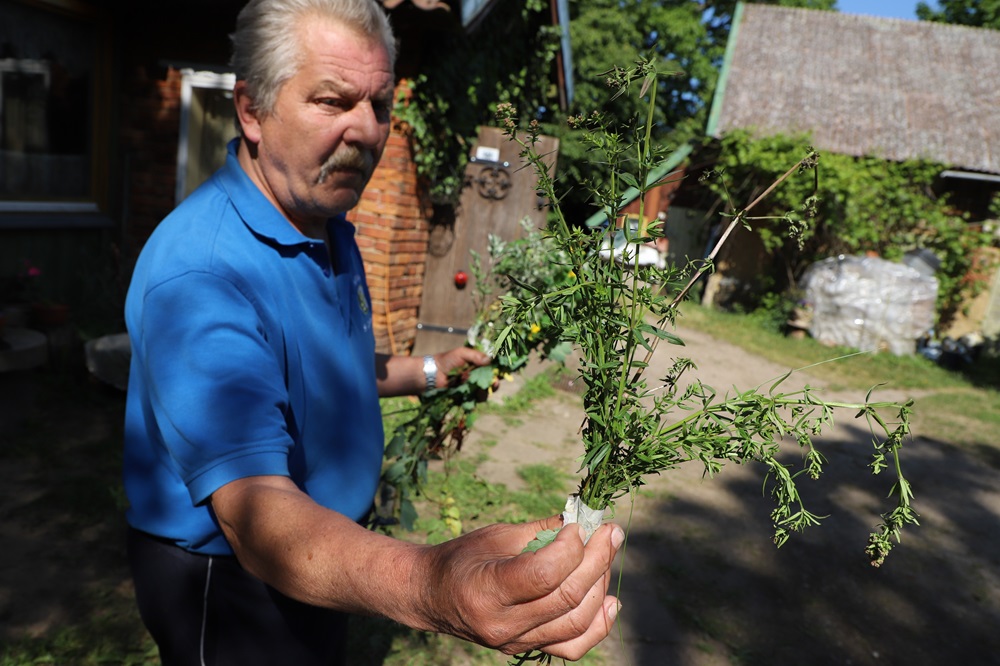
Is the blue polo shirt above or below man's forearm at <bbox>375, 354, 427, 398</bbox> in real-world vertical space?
above

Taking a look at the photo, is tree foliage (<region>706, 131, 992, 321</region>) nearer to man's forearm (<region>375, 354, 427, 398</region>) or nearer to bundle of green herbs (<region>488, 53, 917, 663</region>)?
man's forearm (<region>375, 354, 427, 398</region>)

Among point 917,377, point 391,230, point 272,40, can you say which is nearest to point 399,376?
point 272,40

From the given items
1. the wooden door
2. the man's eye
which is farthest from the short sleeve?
the wooden door

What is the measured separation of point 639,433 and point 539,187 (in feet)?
1.51

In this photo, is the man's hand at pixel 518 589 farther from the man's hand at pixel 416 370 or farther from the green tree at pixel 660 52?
the green tree at pixel 660 52

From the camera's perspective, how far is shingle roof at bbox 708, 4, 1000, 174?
13172 millimetres

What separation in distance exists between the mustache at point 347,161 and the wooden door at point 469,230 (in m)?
5.07

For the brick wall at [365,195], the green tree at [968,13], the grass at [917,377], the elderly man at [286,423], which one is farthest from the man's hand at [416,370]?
the green tree at [968,13]

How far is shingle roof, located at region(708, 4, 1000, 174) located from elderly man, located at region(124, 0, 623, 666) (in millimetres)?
13105

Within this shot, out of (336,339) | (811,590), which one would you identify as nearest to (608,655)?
(811,590)

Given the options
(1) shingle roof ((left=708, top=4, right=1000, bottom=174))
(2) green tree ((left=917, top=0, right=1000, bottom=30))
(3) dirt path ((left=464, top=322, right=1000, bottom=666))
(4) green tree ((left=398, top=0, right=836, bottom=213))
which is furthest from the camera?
(2) green tree ((left=917, top=0, right=1000, bottom=30))

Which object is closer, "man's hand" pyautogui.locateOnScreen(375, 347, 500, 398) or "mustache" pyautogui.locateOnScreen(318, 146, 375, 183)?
"mustache" pyautogui.locateOnScreen(318, 146, 375, 183)

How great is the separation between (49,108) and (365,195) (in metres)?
2.52

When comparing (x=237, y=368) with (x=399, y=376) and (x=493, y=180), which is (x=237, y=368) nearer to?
(x=399, y=376)
